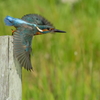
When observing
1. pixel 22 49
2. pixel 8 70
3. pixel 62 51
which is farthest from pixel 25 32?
pixel 62 51

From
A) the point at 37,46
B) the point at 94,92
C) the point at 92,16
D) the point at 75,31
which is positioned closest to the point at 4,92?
the point at 94,92

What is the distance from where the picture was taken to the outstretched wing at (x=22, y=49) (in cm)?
176

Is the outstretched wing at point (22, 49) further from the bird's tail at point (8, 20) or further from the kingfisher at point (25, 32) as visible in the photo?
the bird's tail at point (8, 20)

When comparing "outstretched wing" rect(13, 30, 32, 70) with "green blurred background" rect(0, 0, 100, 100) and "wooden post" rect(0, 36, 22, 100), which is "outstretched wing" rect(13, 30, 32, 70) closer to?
"wooden post" rect(0, 36, 22, 100)

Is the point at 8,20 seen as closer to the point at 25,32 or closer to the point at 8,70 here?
the point at 25,32

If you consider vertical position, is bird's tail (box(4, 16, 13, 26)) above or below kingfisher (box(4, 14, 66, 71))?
above

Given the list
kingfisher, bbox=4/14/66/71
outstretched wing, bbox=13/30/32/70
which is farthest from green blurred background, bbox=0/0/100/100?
outstretched wing, bbox=13/30/32/70

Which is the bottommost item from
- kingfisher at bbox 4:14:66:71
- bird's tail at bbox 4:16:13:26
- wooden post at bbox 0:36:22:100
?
wooden post at bbox 0:36:22:100

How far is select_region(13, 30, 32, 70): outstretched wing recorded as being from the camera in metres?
1.76

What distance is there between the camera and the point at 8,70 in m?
1.72

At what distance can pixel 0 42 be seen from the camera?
65.7 inches

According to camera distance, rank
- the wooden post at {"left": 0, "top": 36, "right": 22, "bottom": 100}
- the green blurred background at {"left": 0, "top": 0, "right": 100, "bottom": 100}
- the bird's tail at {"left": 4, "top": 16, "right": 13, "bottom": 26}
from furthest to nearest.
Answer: the green blurred background at {"left": 0, "top": 0, "right": 100, "bottom": 100}
the bird's tail at {"left": 4, "top": 16, "right": 13, "bottom": 26}
the wooden post at {"left": 0, "top": 36, "right": 22, "bottom": 100}

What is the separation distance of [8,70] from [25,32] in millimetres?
284

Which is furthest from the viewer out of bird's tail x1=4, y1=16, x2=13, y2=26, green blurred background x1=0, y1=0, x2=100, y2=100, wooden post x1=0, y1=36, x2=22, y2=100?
green blurred background x1=0, y1=0, x2=100, y2=100
